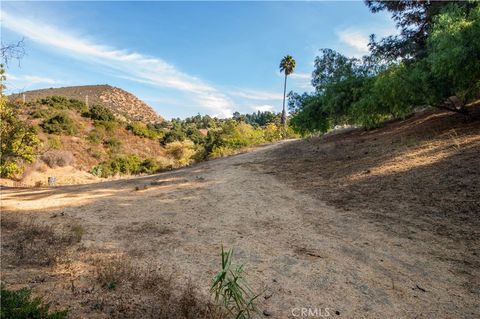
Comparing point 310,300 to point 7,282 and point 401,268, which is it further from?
point 7,282

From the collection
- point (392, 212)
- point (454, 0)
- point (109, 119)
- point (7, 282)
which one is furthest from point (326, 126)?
point (109, 119)

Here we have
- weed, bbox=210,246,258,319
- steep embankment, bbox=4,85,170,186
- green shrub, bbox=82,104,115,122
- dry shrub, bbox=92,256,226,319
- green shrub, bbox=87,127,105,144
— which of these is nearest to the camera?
weed, bbox=210,246,258,319

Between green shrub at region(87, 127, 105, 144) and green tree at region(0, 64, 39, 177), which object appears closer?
green tree at region(0, 64, 39, 177)

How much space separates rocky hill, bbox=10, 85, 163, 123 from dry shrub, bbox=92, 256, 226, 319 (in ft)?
179

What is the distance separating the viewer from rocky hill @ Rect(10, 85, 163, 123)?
2317 inches

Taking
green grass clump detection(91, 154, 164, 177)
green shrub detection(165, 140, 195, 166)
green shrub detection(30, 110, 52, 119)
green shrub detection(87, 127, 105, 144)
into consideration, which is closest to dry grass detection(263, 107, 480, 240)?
green grass clump detection(91, 154, 164, 177)

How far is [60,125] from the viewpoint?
120ft

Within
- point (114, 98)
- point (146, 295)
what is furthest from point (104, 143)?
point (146, 295)

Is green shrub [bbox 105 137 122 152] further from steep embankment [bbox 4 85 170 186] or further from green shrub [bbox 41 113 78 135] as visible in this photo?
green shrub [bbox 41 113 78 135]

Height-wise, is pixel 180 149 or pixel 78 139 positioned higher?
pixel 78 139

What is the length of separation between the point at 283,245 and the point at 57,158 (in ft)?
96.4

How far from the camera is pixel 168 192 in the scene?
487 inches

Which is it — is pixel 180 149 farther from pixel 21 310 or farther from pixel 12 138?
pixel 21 310

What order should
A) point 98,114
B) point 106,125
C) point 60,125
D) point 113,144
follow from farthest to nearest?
point 98,114
point 106,125
point 113,144
point 60,125
